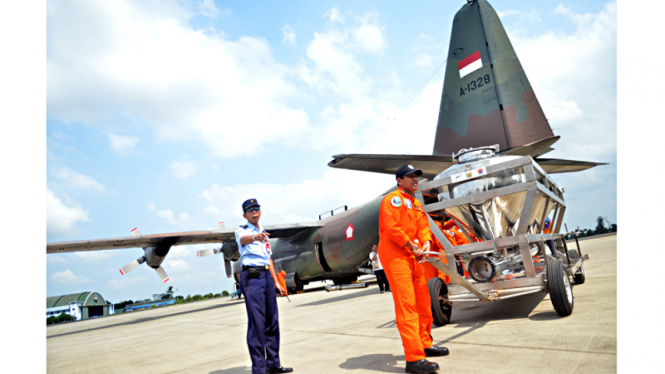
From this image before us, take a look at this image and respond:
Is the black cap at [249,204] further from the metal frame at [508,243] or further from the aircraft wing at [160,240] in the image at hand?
the aircraft wing at [160,240]

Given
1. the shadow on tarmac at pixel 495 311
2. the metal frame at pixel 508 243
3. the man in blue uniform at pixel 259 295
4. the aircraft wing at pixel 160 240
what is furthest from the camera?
the aircraft wing at pixel 160 240

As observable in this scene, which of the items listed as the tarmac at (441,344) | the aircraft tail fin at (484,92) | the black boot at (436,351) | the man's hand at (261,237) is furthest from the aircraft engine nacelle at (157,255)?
the black boot at (436,351)

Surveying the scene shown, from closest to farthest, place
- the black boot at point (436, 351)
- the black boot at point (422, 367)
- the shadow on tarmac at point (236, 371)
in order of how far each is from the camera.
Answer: the black boot at point (422, 367)
the black boot at point (436, 351)
the shadow on tarmac at point (236, 371)

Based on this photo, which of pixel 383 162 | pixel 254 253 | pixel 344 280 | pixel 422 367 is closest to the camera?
pixel 422 367

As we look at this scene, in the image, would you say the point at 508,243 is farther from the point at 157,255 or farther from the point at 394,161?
the point at 157,255

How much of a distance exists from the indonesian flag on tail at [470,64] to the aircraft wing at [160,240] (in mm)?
9924

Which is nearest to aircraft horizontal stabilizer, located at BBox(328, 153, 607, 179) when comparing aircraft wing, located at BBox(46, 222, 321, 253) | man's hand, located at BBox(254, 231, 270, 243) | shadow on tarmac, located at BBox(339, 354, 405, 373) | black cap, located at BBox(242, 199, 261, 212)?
black cap, located at BBox(242, 199, 261, 212)

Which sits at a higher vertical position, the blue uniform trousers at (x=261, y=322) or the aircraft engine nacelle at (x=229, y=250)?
the aircraft engine nacelle at (x=229, y=250)

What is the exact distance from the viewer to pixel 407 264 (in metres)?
3.82

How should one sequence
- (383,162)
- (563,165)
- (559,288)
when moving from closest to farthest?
(559,288) → (383,162) → (563,165)

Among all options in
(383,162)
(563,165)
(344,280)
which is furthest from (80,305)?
(563,165)

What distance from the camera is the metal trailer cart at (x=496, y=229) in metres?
4.98

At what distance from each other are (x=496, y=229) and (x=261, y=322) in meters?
3.82

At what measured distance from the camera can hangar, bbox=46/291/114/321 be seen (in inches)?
1657
